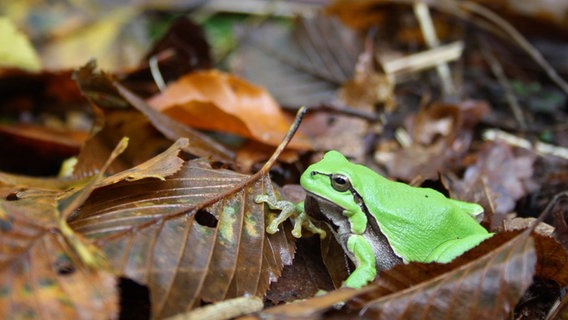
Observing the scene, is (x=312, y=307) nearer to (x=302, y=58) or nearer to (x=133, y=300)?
(x=133, y=300)

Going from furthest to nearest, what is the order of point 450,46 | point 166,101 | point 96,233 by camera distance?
point 450,46 → point 166,101 → point 96,233

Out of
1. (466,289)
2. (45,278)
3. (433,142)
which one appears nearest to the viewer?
(45,278)

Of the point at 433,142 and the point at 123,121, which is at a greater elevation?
the point at 123,121

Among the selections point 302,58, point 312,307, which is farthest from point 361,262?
point 302,58

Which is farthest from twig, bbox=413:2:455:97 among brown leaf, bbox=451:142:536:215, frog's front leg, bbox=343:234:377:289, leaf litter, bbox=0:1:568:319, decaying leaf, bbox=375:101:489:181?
frog's front leg, bbox=343:234:377:289

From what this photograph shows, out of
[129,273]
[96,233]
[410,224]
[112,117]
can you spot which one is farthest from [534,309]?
[112,117]

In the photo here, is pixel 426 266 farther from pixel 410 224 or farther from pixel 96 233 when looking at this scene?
pixel 96 233

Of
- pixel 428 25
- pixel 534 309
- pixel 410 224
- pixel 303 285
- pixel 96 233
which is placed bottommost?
pixel 534 309
